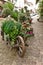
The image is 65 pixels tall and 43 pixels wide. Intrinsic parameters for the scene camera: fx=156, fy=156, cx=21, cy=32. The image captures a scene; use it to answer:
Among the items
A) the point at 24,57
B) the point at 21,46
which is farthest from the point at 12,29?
the point at 24,57

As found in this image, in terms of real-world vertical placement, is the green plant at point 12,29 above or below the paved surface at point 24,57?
above

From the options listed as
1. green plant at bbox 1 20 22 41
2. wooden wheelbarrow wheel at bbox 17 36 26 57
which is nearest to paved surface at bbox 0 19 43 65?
wooden wheelbarrow wheel at bbox 17 36 26 57

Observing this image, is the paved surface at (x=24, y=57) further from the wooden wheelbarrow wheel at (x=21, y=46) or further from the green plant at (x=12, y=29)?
the green plant at (x=12, y=29)

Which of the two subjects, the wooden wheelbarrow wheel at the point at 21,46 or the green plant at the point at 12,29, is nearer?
the wooden wheelbarrow wheel at the point at 21,46

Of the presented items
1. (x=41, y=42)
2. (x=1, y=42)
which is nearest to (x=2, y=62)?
(x=1, y=42)

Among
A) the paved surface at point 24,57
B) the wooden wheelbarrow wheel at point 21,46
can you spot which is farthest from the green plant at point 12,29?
the paved surface at point 24,57

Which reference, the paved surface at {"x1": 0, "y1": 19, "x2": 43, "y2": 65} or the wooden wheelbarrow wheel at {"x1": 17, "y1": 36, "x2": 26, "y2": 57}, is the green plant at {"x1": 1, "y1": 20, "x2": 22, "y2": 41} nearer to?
the wooden wheelbarrow wheel at {"x1": 17, "y1": 36, "x2": 26, "y2": 57}

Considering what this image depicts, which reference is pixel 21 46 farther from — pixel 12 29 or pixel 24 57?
pixel 12 29

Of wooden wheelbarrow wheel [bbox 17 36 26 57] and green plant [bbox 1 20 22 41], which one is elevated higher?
green plant [bbox 1 20 22 41]

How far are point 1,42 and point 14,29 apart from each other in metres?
1.15

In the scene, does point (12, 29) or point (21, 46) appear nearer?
point (21, 46)

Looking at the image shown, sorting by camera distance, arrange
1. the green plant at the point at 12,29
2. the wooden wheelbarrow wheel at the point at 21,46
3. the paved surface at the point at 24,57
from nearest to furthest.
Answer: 1. the paved surface at the point at 24,57
2. the wooden wheelbarrow wheel at the point at 21,46
3. the green plant at the point at 12,29

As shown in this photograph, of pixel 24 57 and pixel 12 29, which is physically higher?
pixel 12 29

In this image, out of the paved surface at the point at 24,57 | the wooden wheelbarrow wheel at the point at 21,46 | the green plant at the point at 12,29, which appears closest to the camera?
the paved surface at the point at 24,57
